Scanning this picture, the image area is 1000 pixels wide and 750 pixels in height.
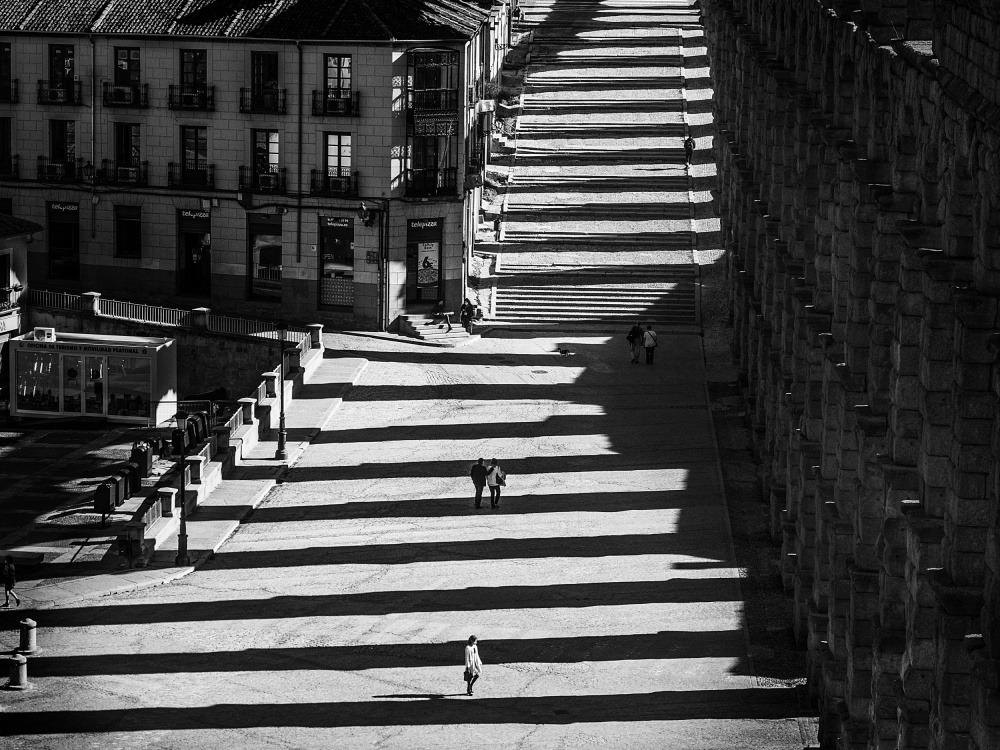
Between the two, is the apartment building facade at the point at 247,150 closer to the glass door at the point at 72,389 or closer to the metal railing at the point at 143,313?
the metal railing at the point at 143,313

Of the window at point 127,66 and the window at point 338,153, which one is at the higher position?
the window at point 127,66

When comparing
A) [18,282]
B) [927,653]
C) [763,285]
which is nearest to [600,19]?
[18,282]

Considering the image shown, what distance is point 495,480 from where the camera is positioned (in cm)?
5484

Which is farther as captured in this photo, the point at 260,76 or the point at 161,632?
the point at 260,76

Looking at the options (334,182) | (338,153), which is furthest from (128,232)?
(338,153)

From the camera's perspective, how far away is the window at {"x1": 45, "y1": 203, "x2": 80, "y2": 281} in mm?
80375

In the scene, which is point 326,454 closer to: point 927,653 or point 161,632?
point 161,632

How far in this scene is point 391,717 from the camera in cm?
4047

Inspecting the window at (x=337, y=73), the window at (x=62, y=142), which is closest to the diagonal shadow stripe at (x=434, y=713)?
the window at (x=337, y=73)

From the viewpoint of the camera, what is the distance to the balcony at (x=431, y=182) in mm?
76625

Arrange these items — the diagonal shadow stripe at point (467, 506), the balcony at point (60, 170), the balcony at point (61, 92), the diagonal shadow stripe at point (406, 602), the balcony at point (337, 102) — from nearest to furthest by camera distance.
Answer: the diagonal shadow stripe at point (406, 602) < the diagonal shadow stripe at point (467, 506) < the balcony at point (337, 102) < the balcony at point (61, 92) < the balcony at point (60, 170)

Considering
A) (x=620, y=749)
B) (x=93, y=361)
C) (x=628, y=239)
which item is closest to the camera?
(x=620, y=749)

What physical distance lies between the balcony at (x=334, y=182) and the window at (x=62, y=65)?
1142cm

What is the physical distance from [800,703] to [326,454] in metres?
24.6
